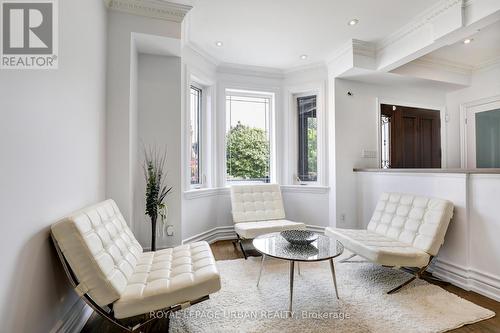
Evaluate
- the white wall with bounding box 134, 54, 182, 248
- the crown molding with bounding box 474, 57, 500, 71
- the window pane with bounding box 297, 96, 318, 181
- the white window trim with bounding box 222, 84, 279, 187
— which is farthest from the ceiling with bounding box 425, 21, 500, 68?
the white wall with bounding box 134, 54, 182, 248

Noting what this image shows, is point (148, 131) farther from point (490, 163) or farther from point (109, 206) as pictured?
point (490, 163)

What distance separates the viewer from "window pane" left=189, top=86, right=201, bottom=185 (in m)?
3.54

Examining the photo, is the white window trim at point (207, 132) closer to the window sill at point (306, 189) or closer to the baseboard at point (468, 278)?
the window sill at point (306, 189)

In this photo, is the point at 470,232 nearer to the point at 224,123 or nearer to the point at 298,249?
the point at 298,249

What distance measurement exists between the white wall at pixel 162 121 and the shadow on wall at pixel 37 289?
123 cm

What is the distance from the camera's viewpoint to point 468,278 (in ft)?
7.34

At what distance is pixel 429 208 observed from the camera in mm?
2398

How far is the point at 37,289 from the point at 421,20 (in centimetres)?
391

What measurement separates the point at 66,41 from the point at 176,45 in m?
1.18

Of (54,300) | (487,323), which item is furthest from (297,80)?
(54,300)

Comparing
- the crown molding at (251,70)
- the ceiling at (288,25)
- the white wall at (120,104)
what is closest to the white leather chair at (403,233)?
the ceiling at (288,25)

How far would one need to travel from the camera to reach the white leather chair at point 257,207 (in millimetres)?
3225

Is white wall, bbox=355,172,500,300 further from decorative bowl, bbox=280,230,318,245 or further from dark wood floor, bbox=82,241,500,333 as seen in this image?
decorative bowl, bbox=280,230,318,245

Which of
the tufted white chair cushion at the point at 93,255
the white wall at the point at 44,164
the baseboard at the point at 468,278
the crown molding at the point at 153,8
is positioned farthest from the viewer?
the crown molding at the point at 153,8
